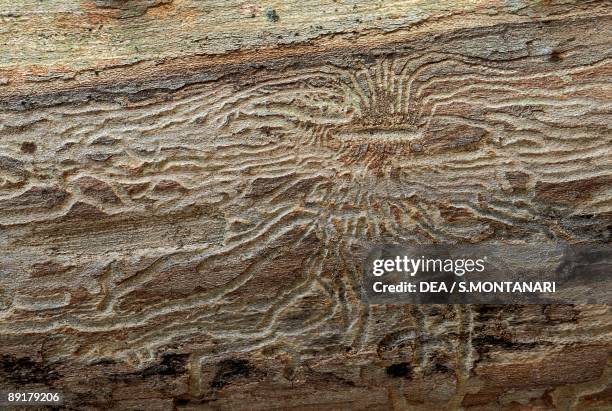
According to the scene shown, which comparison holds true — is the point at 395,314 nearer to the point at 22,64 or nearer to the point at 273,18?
the point at 273,18

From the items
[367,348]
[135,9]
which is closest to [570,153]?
[367,348]

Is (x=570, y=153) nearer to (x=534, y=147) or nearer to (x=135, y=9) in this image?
(x=534, y=147)

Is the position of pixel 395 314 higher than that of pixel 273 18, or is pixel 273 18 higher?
pixel 273 18

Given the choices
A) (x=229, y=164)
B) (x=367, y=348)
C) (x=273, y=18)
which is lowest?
(x=367, y=348)

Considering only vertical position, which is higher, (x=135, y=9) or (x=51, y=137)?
(x=135, y=9)

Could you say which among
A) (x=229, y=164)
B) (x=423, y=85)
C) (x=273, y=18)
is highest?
(x=273, y=18)

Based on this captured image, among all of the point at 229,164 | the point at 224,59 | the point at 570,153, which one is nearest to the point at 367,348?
the point at 229,164
